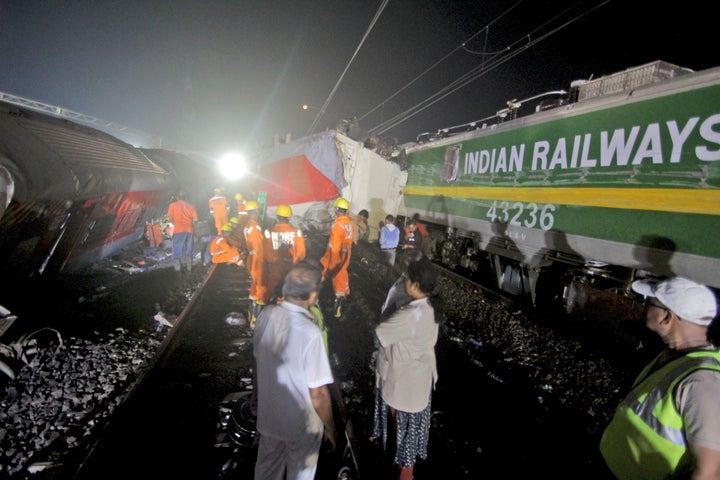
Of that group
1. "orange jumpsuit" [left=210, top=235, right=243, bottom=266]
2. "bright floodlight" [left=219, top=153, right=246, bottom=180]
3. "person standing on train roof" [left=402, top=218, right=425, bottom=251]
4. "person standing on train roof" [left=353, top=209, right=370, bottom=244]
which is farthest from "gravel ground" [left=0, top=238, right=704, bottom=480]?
"bright floodlight" [left=219, top=153, right=246, bottom=180]

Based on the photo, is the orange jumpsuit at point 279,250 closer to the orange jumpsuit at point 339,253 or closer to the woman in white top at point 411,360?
the orange jumpsuit at point 339,253

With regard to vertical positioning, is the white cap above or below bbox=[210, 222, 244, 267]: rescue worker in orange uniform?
above

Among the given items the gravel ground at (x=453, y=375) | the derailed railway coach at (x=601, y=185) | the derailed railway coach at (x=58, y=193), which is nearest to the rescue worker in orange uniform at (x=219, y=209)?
the derailed railway coach at (x=58, y=193)

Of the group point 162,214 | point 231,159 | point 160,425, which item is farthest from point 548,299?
point 231,159

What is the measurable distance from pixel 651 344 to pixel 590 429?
1920 mm

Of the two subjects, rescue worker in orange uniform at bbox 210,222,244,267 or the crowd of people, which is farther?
rescue worker in orange uniform at bbox 210,222,244,267

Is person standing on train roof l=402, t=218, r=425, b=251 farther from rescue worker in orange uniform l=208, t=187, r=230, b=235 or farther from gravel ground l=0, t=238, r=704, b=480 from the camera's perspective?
rescue worker in orange uniform l=208, t=187, r=230, b=235

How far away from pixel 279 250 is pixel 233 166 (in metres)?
18.2

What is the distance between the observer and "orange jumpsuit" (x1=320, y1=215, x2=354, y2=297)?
567 centimetres

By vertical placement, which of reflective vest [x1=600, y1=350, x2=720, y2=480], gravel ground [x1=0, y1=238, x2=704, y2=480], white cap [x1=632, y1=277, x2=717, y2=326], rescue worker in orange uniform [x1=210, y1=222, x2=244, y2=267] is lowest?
gravel ground [x1=0, y1=238, x2=704, y2=480]

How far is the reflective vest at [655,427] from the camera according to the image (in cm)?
140

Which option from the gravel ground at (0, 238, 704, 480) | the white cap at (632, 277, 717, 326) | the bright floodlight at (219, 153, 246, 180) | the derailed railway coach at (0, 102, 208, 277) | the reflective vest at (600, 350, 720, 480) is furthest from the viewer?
the bright floodlight at (219, 153, 246, 180)

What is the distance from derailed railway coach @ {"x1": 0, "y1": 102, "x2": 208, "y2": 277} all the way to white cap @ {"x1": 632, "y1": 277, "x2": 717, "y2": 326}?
4876 mm

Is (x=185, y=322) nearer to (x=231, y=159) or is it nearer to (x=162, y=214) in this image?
(x=162, y=214)
